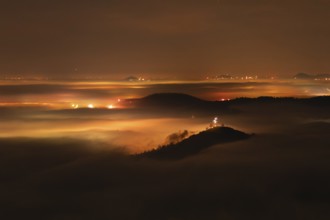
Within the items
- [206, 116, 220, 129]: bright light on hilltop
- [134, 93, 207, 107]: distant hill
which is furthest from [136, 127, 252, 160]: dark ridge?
[134, 93, 207, 107]: distant hill

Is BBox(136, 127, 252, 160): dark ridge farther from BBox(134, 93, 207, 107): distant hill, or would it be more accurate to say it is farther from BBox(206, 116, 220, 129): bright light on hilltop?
BBox(134, 93, 207, 107): distant hill

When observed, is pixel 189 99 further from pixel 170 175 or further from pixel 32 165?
pixel 170 175

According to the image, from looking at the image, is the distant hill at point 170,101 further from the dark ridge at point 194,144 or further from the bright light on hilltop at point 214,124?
the dark ridge at point 194,144

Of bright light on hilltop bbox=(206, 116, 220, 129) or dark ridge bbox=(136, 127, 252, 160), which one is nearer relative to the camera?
dark ridge bbox=(136, 127, 252, 160)

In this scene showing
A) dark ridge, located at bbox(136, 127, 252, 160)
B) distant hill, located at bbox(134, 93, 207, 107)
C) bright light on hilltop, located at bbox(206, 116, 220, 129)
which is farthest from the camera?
distant hill, located at bbox(134, 93, 207, 107)

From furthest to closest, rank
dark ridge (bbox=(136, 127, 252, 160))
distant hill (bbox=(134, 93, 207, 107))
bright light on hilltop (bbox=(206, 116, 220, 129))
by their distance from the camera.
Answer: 1. distant hill (bbox=(134, 93, 207, 107))
2. bright light on hilltop (bbox=(206, 116, 220, 129))
3. dark ridge (bbox=(136, 127, 252, 160))

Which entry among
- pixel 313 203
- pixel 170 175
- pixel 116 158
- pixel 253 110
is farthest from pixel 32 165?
pixel 253 110

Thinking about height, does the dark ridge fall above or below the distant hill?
below

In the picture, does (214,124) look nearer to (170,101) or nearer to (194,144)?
(194,144)

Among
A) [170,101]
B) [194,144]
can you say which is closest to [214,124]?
[194,144]
